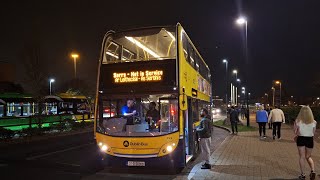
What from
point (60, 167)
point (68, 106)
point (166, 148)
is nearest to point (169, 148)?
point (166, 148)

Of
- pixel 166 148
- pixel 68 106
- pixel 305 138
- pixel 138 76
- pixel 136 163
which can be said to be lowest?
pixel 136 163

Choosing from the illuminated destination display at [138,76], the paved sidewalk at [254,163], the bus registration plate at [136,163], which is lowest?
the paved sidewalk at [254,163]

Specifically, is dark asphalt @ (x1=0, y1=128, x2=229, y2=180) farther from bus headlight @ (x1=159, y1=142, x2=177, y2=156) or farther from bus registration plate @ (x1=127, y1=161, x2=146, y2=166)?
bus headlight @ (x1=159, y1=142, x2=177, y2=156)

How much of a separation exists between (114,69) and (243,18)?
18.5 meters

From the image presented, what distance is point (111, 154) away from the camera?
1063 centimetres

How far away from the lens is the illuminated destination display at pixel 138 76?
35.6 feet

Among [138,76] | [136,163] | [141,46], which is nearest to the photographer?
[136,163]

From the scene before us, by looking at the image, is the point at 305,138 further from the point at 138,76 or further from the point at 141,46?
the point at 141,46

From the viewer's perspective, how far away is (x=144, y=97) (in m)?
11.1

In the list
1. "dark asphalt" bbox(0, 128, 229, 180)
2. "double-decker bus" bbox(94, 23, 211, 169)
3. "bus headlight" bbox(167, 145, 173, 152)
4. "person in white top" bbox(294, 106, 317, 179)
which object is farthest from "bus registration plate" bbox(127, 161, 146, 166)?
"person in white top" bbox(294, 106, 317, 179)

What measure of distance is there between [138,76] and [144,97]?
2.17ft

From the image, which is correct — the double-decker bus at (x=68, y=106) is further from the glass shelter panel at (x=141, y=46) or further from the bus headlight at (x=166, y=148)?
the bus headlight at (x=166, y=148)

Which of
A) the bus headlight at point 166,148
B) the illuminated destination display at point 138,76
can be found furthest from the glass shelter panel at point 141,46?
the bus headlight at point 166,148

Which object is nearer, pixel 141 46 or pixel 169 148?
pixel 169 148
